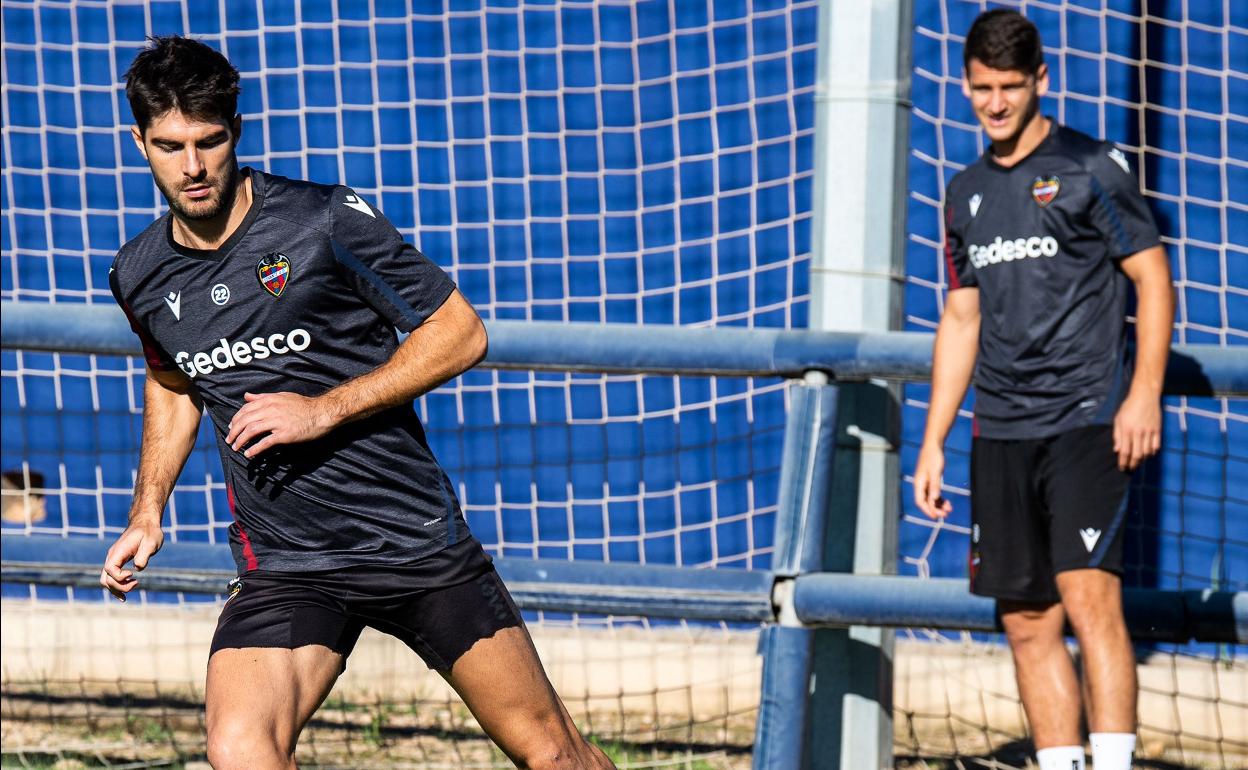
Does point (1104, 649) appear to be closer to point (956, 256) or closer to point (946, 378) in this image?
point (946, 378)

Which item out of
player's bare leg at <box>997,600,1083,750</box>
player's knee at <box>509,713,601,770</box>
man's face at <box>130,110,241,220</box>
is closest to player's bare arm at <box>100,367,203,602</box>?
man's face at <box>130,110,241,220</box>

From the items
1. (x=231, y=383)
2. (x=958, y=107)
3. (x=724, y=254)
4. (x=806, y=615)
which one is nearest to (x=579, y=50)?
(x=724, y=254)

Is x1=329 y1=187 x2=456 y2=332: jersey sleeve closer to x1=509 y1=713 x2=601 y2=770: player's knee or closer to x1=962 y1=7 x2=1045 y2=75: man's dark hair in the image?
x1=509 y1=713 x2=601 y2=770: player's knee

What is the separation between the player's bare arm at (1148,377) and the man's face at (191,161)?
229cm

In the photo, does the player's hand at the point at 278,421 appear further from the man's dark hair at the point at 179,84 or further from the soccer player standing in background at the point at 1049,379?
the soccer player standing in background at the point at 1049,379

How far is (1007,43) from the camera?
14.3 feet

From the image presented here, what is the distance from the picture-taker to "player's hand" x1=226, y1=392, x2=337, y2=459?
3.36 metres

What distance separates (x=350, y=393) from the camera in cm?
349

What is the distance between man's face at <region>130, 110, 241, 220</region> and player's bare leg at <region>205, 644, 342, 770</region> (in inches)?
37.5

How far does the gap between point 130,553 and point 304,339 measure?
0.62m

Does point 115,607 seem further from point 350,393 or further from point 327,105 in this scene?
point 350,393

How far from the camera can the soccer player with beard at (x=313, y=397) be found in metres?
3.46

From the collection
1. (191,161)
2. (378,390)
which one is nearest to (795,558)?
(378,390)

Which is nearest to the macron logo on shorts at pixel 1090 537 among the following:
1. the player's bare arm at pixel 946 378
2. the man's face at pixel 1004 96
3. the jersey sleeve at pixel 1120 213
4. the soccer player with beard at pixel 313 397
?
the player's bare arm at pixel 946 378
